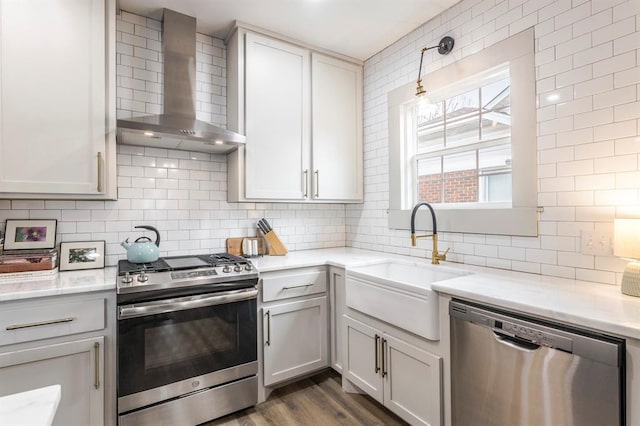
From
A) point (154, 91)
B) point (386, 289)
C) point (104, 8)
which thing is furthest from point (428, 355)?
point (104, 8)

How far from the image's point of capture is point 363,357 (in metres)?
2.16

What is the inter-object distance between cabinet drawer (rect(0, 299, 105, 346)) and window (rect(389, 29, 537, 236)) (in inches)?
84.2

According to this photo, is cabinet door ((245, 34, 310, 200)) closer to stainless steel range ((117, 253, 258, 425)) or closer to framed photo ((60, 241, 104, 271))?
stainless steel range ((117, 253, 258, 425))

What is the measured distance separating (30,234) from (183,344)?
1193 mm

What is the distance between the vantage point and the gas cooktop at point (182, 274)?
1784 mm

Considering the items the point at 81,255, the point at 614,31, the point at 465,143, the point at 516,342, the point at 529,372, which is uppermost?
the point at 614,31

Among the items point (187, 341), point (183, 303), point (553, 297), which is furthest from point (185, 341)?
point (553, 297)

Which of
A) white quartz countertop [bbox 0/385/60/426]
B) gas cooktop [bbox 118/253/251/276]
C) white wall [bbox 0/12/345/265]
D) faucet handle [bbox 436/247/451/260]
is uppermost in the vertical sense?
white wall [bbox 0/12/345/265]

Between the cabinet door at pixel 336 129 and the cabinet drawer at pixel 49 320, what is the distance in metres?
1.72

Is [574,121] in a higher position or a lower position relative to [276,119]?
lower

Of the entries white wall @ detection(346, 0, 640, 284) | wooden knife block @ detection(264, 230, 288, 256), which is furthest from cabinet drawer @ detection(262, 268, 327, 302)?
white wall @ detection(346, 0, 640, 284)

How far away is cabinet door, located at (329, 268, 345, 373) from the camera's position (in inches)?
94.5

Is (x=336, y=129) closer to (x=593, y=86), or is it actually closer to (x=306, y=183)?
(x=306, y=183)

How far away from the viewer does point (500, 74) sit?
83.1 inches
